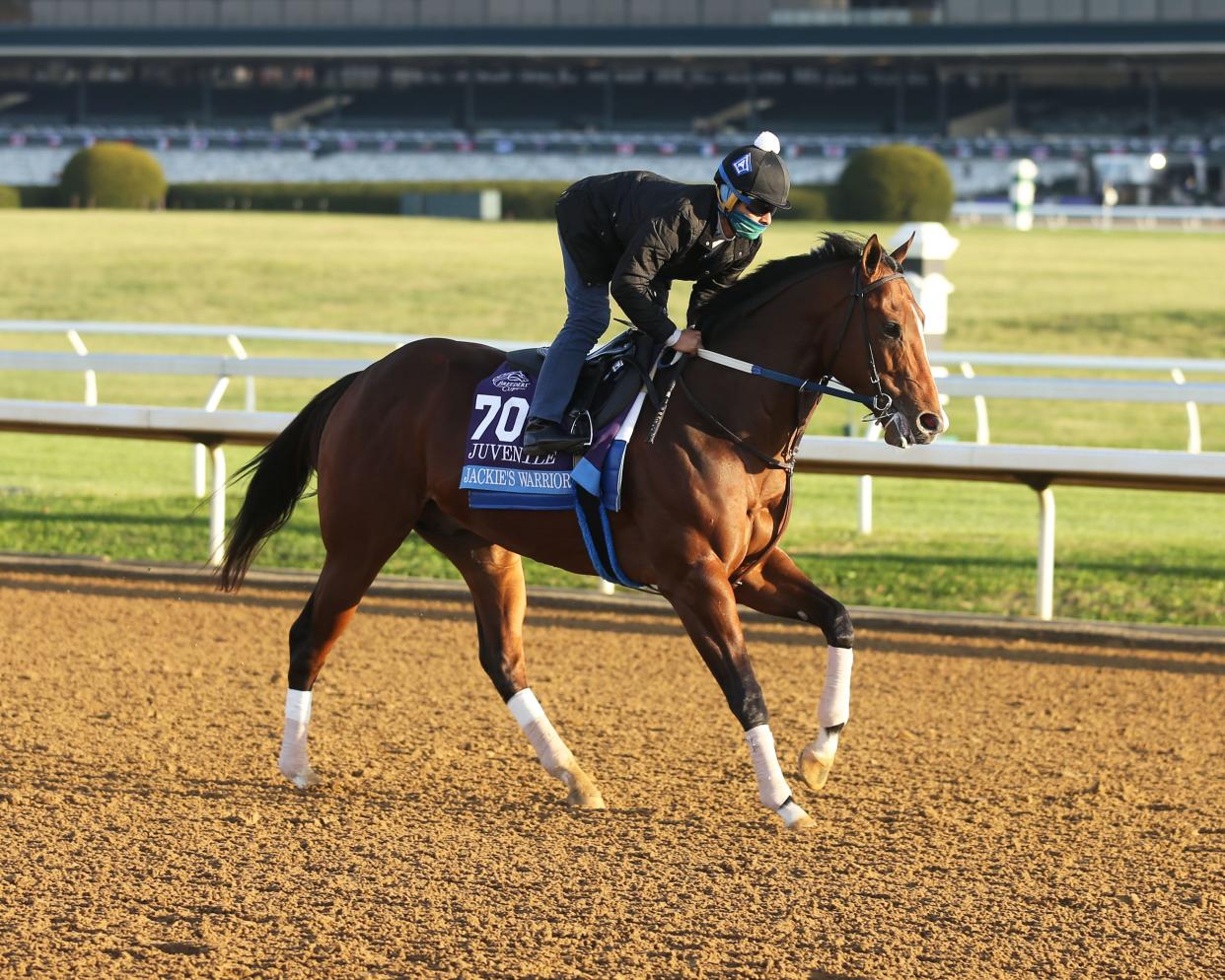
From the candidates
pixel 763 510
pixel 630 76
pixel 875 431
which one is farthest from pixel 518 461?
pixel 630 76

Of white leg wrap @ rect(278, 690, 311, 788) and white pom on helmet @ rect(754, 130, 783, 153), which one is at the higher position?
white pom on helmet @ rect(754, 130, 783, 153)

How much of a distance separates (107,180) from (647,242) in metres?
39.1

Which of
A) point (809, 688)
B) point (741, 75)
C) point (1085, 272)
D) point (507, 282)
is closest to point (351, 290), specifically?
point (507, 282)

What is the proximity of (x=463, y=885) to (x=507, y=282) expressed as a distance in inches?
894

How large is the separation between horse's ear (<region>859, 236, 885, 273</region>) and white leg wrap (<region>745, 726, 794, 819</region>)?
1.18 m

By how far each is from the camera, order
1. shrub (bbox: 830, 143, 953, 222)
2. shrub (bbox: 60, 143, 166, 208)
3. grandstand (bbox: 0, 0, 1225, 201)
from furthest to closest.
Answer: grandstand (bbox: 0, 0, 1225, 201) < shrub (bbox: 60, 143, 166, 208) < shrub (bbox: 830, 143, 953, 222)

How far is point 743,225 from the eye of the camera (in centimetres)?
437

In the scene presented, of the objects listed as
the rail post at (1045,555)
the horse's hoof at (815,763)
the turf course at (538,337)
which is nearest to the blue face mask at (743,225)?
the horse's hoof at (815,763)

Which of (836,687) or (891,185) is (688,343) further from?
(891,185)

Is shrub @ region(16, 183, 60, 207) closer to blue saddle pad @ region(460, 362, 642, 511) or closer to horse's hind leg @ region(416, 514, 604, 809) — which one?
horse's hind leg @ region(416, 514, 604, 809)

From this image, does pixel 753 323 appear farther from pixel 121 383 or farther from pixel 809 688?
pixel 121 383

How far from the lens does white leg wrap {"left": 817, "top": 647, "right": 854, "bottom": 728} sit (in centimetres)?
465

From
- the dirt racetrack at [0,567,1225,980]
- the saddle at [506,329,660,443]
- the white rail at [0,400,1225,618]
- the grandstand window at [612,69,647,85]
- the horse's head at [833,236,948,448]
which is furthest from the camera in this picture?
the grandstand window at [612,69,647,85]

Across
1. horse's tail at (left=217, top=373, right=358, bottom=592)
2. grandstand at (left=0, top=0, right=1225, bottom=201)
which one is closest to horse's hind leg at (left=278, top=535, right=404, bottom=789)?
horse's tail at (left=217, top=373, right=358, bottom=592)
